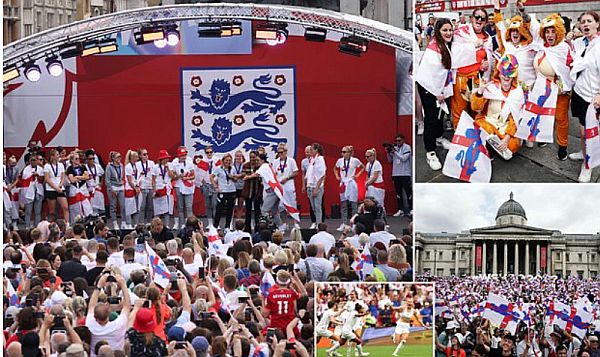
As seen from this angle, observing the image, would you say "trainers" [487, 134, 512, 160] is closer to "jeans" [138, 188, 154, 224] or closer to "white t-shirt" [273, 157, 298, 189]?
"white t-shirt" [273, 157, 298, 189]

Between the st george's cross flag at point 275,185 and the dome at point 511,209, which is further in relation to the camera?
the st george's cross flag at point 275,185

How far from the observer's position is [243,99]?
35.6 feet

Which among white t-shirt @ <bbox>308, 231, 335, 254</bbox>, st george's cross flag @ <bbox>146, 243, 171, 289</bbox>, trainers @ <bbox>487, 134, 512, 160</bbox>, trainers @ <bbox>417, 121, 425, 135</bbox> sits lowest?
st george's cross flag @ <bbox>146, 243, 171, 289</bbox>

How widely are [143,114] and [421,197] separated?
2077 mm

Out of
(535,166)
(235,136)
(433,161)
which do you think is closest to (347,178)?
(433,161)

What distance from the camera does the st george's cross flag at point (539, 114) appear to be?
10.5m

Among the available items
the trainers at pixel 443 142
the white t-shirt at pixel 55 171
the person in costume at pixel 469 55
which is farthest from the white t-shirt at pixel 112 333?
the person in costume at pixel 469 55

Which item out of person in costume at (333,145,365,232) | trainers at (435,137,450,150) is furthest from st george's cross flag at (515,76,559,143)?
person in costume at (333,145,365,232)

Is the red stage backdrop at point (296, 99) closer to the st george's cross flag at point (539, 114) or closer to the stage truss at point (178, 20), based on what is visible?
the stage truss at point (178, 20)

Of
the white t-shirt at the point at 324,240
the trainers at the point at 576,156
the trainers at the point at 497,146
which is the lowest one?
the white t-shirt at the point at 324,240

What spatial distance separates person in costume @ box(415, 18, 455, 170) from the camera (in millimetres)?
10539

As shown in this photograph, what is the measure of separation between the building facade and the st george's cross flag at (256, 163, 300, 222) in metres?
0.89

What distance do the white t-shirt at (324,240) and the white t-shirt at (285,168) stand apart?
0.40 m

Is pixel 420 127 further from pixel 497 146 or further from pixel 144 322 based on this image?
pixel 144 322
